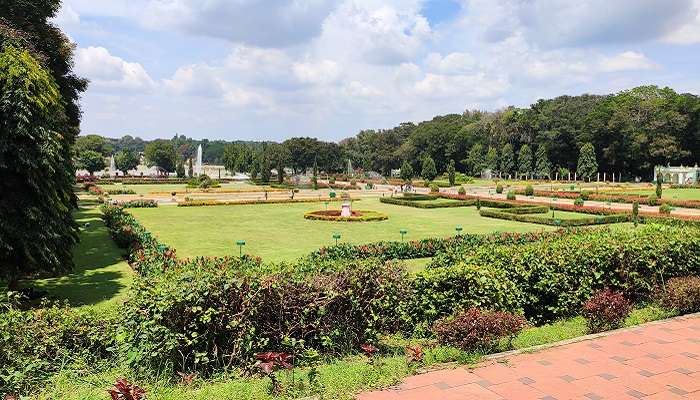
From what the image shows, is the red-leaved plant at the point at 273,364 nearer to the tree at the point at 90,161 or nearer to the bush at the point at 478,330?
the bush at the point at 478,330

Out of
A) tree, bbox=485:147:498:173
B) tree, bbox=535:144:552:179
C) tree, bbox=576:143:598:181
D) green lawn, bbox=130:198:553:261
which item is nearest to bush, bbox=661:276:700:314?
green lawn, bbox=130:198:553:261

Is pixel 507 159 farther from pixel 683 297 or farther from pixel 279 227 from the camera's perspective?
pixel 683 297

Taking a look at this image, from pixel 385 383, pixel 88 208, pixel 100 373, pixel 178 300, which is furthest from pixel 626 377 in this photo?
pixel 88 208

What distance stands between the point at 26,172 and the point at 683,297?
11.0 meters

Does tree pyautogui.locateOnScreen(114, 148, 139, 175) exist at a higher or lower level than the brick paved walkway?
higher

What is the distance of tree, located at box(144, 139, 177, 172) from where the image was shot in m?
90.9

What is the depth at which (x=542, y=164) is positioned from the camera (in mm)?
66688

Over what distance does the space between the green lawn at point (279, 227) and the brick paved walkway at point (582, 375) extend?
8829 mm

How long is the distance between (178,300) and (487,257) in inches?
178

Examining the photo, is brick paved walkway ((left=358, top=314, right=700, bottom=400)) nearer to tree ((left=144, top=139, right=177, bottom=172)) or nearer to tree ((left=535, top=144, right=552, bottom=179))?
tree ((left=535, top=144, right=552, bottom=179))

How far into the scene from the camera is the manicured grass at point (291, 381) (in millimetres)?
4824

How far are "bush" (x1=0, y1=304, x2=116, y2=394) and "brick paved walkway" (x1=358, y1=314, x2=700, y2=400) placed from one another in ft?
10.1

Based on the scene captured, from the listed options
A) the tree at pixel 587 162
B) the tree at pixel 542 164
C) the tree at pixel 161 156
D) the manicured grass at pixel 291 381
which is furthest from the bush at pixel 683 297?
the tree at pixel 161 156

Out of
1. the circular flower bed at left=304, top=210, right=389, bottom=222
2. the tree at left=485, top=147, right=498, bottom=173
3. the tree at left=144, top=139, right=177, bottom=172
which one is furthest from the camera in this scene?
the tree at left=144, top=139, right=177, bottom=172
